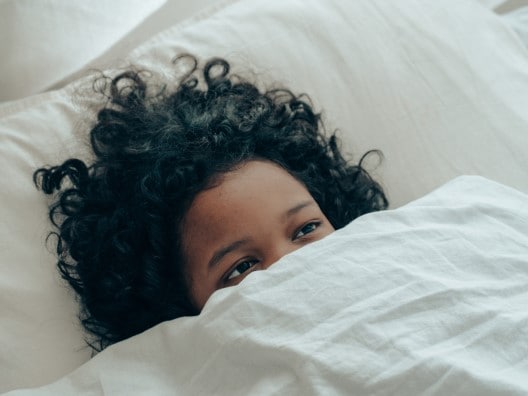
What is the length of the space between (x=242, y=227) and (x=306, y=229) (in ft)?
0.31

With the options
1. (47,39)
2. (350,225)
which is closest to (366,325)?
(350,225)

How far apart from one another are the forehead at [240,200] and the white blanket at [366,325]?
11 cm

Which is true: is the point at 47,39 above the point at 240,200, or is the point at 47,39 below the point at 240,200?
above

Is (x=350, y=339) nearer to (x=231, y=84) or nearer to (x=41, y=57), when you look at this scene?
(x=231, y=84)

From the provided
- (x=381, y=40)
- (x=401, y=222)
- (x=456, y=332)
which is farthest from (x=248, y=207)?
(x=381, y=40)

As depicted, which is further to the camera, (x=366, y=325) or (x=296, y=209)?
(x=296, y=209)

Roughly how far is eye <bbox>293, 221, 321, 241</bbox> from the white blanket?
0.31 ft

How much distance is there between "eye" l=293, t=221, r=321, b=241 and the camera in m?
1.00

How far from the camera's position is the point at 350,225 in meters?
0.92

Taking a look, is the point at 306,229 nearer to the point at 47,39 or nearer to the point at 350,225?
the point at 350,225

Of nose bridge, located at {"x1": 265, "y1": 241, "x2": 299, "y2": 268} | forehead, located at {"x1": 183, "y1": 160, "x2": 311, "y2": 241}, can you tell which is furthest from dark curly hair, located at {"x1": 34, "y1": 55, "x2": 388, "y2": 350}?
nose bridge, located at {"x1": 265, "y1": 241, "x2": 299, "y2": 268}

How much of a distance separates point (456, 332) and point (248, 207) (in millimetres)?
300

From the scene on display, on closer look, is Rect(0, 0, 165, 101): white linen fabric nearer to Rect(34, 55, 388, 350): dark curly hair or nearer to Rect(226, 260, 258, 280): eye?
Rect(34, 55, 388, 350): dark curly hair

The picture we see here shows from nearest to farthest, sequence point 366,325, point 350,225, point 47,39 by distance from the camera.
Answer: point 366,325
point 350,225
point 47,39
